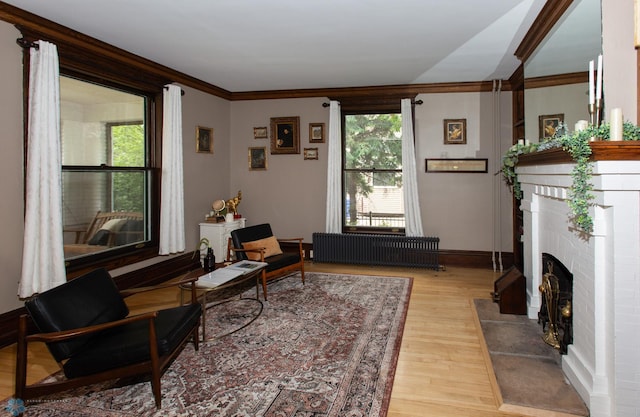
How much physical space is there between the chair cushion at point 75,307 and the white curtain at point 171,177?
2399 mm

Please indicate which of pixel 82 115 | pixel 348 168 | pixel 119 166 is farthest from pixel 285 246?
pixel 82 115

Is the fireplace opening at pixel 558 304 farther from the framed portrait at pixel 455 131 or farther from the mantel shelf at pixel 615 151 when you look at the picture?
the framed portrait at pixel 455 131

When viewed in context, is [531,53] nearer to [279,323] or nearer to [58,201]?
[279,323]

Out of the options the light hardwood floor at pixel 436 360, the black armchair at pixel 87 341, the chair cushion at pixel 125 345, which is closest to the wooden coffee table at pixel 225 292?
the light hardwood floor at pixel 436 360

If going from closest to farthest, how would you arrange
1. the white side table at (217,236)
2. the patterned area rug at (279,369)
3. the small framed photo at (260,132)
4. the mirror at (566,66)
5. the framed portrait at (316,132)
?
the patterned area rug at (279,369) → the mirror at (566,66) → the white side table at (217,236) → the framed portrait at (316,132) → the small framed photo at (260,132)

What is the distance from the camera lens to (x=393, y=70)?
5.74m

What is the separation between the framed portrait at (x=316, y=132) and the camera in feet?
23.0

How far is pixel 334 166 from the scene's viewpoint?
6828mm

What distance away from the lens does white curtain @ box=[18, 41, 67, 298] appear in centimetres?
372

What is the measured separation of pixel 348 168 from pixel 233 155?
214 centimetres

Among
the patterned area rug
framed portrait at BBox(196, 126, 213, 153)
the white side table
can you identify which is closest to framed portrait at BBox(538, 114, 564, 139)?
the patterned area rug

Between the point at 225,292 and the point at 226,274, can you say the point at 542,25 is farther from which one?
the point at 225,292

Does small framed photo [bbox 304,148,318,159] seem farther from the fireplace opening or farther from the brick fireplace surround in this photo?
the brick fireplace surround

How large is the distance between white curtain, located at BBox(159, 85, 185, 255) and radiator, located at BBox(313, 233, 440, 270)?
228 cm
